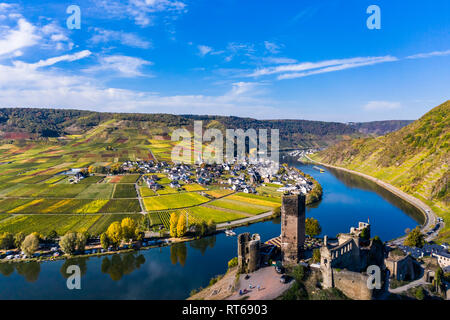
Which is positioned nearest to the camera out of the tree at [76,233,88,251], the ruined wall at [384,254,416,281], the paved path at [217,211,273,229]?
the ruined wall at [384,254,416,281]

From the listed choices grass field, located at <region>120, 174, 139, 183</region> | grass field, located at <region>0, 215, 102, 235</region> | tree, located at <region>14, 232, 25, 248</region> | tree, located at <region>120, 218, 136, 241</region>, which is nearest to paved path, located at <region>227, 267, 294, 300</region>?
tree, located at <region>120, 218, 136, 241</region>

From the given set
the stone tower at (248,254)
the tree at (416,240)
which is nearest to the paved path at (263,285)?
the stone tower at (248,254)

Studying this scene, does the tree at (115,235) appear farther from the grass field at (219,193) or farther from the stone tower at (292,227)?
the grass field at (219,193)

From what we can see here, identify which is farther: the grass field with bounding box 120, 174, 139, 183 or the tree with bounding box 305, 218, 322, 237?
the grass field with bounding box 120, 174, 139, 183

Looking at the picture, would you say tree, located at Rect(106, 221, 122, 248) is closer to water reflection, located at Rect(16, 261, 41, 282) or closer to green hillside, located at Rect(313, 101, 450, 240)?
water reflection, located at Rect(16, 261, 41, 282)

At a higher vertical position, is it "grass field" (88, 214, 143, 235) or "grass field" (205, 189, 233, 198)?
"grass field" (205, 189, 233, 198)

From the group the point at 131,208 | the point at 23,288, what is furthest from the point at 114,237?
the point at 131,208

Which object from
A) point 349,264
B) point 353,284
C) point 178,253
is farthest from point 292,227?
point 178,253

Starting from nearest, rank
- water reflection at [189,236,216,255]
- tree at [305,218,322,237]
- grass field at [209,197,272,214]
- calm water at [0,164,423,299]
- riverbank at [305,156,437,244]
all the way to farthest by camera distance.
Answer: calm water at [0,164,423,299] → water reflection at [189,236,216,255] → tree at [305,218,322,237] → riverbank at [305,156,437,244] → grass field at [209,197,272,214]
